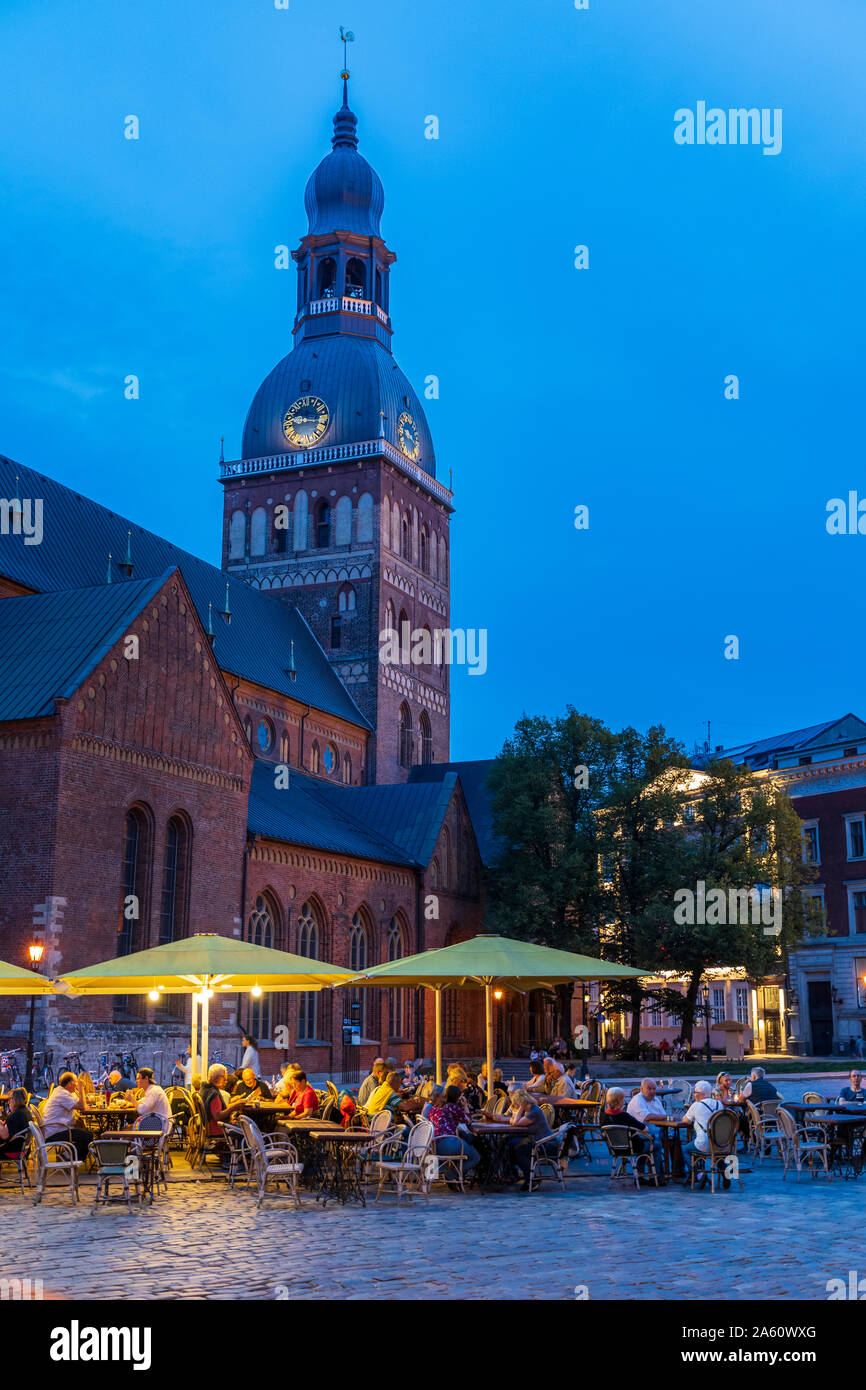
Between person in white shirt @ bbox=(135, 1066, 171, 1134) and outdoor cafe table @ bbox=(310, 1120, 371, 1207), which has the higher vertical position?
person in white shirt @ bbox=(135, 1066, 171, 1134)

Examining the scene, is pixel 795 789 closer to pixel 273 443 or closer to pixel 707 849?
pixel 707 849

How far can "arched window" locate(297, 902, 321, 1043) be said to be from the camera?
4191cm

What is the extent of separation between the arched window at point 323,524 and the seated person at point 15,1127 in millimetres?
48730

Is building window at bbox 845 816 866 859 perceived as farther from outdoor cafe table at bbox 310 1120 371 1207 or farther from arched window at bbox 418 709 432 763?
outdoor cafe table at bbox 310 1120 371 1207

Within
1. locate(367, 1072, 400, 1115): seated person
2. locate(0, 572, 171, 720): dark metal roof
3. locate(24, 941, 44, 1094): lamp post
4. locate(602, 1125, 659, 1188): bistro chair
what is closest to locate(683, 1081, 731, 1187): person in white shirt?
locate(602, 1125, 659, 1188): bistro chair

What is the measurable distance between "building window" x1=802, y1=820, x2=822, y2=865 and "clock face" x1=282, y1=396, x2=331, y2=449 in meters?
30.1

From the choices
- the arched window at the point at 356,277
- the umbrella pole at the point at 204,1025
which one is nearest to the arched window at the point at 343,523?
the arched window at the point at 356,277

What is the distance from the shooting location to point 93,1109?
19797 mm

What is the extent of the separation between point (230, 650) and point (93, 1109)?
34218 mm

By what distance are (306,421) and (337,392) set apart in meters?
2.19

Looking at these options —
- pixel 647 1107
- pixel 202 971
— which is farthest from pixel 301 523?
pixel 647 1107

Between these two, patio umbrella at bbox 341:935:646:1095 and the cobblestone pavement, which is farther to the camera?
patio umbrella at bbox 341:935:646:1095

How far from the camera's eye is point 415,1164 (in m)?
17.0
